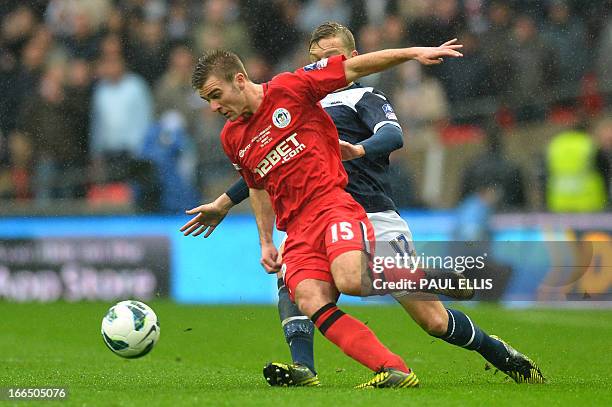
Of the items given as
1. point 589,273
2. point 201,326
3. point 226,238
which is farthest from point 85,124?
point 589,273

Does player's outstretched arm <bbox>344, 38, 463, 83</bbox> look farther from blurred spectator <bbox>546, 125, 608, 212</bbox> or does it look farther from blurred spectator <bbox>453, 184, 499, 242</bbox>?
blurred spectator <bbox>546, 125, 608, 212</bbox>

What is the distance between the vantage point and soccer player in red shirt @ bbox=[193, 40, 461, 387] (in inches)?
219

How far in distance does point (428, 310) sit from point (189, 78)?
655 centimetres

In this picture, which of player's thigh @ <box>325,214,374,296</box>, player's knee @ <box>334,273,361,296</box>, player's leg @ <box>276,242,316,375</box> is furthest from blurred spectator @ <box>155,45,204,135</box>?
player's knee @ <box>334,273,361,296</box>

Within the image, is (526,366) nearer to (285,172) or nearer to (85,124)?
(285,172)

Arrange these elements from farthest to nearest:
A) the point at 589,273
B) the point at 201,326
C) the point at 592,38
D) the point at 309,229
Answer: the point at 592,38 < the point at 201,326 < the point at 589,273 < the point at 309,229

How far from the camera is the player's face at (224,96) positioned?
579 centimetres

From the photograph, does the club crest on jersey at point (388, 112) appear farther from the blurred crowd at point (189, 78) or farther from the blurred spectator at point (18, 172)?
the blurred spectator at point (18, 172)

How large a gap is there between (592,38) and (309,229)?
6.29 meters

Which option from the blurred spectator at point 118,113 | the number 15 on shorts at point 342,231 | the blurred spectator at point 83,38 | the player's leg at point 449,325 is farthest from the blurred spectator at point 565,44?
the number 15 on shorts at point 342,231

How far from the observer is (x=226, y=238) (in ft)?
40.9

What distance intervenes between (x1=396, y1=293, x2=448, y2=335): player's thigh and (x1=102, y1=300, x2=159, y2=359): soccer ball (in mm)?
1286

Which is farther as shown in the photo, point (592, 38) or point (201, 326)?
point (592, 38)

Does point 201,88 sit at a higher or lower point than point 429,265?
higher
